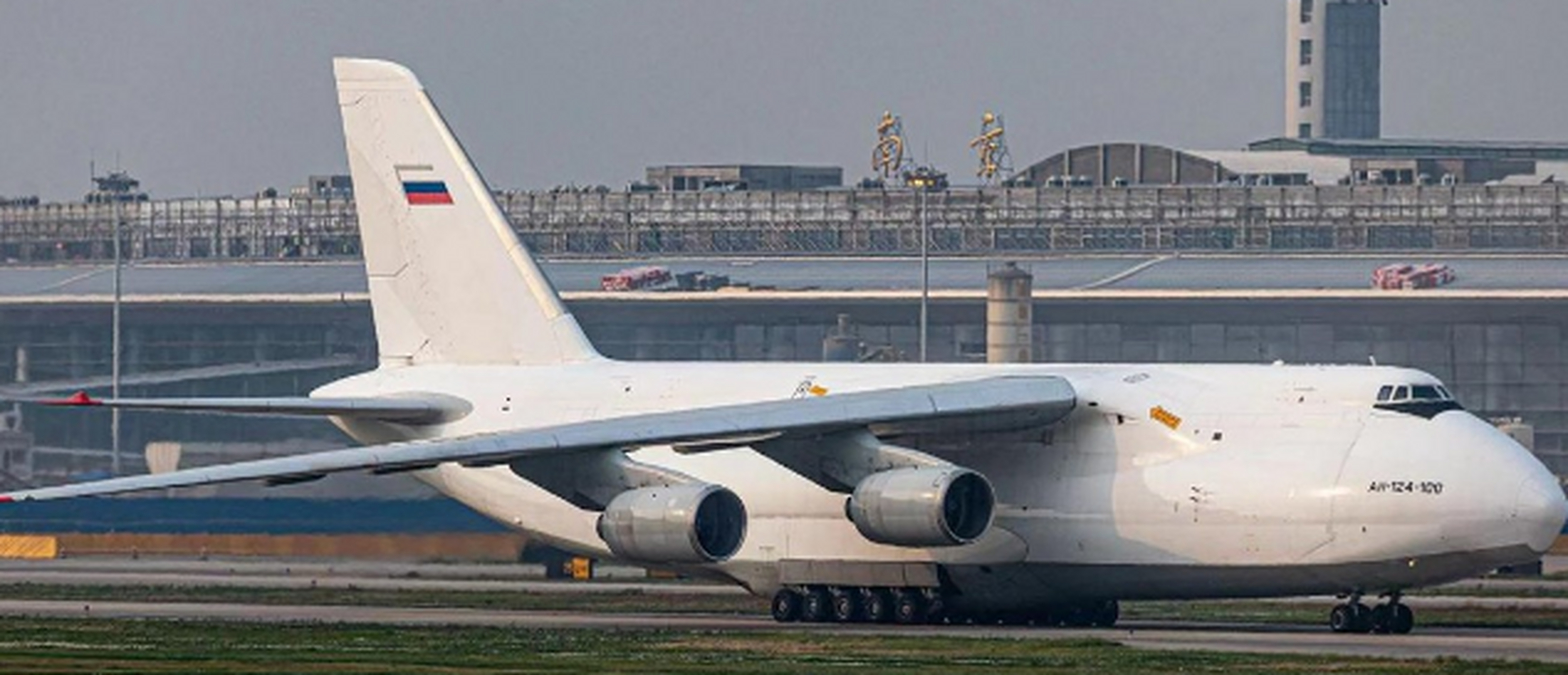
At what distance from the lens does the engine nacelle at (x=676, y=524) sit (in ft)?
137

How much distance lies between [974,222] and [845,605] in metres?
68.6

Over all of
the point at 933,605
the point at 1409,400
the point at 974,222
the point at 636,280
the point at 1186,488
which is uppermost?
the point at 974,222

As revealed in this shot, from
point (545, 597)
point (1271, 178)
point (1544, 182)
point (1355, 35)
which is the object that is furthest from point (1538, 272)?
point (1355, 35)

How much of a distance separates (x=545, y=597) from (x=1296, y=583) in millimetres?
13730

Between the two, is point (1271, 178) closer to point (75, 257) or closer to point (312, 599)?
point (75, 257)

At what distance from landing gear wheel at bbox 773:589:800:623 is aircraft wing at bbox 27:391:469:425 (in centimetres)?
616

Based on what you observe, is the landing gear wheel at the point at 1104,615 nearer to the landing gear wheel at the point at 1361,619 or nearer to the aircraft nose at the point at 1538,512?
the landing gear wheel at the point at 1361,619

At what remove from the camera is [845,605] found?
4459cm

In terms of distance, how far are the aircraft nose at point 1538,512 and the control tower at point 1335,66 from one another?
447 ft

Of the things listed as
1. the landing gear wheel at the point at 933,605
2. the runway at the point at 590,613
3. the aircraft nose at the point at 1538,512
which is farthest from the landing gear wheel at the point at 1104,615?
the aircraft nose at the point at 1538,512

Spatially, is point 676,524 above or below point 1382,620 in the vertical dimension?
above

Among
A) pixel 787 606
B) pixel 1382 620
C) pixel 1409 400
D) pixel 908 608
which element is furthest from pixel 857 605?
pixel 1409 400

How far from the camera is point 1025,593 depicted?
143 ft

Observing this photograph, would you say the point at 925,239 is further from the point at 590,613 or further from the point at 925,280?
the point at 590,613
